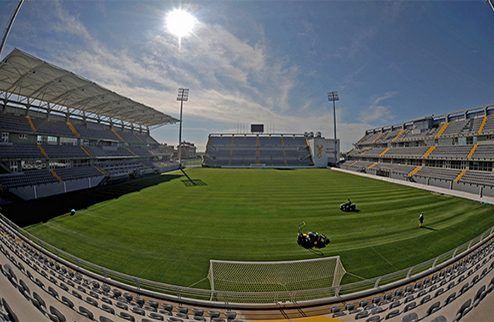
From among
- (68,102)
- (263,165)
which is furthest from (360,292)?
(263,165)

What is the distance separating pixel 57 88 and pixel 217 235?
29.2m

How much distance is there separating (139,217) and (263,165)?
150 feet

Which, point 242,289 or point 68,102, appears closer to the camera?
point 242,289

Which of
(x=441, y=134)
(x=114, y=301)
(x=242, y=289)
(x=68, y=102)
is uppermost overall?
(x=68, y=102)

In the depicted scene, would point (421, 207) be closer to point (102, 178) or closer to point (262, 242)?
point (262, 242)

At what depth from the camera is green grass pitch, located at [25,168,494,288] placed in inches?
320

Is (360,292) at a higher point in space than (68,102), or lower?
lower

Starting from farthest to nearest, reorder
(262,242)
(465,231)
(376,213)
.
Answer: (376,213)
(465,231)
(262,242)

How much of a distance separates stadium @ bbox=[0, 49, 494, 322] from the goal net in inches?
2.1

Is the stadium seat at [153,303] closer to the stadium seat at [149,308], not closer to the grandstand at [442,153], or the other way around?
the stadium seat at [149,308]

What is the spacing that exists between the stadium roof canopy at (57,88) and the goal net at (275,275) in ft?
80.6

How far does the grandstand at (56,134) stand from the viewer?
1853cm

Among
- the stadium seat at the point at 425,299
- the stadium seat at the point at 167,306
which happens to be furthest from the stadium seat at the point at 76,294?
the stadium seat at the point at 425,299

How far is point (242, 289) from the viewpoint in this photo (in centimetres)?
661
